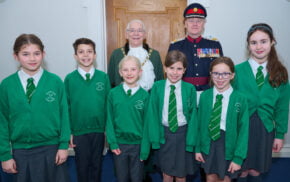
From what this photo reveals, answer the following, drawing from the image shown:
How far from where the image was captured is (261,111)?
1.79 meters

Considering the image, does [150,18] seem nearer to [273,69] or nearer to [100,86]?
[100,86]

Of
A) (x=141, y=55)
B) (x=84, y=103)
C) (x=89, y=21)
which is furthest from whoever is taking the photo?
(x=89, y=21)

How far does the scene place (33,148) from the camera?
166 cm

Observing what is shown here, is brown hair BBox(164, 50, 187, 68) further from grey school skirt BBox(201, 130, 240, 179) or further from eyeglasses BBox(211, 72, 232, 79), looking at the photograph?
grey school skirt BBox(201, 130, 240, 179)

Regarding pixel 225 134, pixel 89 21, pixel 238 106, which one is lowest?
pixel 225 134

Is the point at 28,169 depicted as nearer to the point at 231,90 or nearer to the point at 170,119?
the point at 170,119

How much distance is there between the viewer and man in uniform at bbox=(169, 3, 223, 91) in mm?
2162

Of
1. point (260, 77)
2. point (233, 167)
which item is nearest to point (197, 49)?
point (260, 77)

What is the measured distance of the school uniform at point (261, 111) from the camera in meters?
1.79

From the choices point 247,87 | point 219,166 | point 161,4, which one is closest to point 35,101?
point 219,166

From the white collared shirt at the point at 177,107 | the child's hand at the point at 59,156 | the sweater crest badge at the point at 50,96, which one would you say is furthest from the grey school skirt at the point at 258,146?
the sweater crest badge at the point at 50,96

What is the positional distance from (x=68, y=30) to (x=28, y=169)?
195 centimetres

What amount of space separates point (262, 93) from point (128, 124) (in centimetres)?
105

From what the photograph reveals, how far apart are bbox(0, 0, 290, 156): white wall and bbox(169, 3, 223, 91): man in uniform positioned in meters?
0.92
